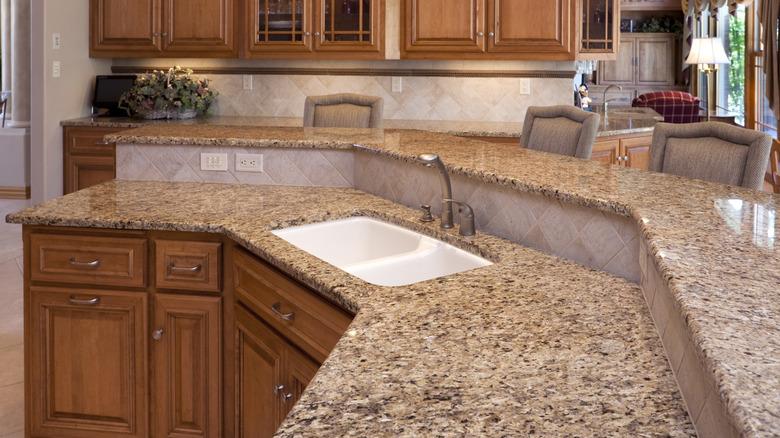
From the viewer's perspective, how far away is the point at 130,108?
19.0ft

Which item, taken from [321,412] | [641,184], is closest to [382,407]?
[321,412]

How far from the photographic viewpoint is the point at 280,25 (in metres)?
5.64

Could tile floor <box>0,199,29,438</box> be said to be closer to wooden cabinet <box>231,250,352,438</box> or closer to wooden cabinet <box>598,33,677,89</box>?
wooden cabinet <box>231,250,352,438</box>

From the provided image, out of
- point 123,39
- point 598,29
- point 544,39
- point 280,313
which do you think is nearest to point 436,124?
point 544,39

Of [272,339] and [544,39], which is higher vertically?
[544,39]

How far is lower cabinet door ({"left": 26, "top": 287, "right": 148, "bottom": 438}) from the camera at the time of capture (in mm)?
2607

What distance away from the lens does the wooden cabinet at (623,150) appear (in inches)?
198

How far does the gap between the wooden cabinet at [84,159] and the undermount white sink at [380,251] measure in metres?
3.34

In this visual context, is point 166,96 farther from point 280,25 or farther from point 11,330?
point 11,330

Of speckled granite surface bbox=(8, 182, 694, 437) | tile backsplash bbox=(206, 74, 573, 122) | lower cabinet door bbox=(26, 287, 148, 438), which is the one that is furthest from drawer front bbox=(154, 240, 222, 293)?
tile backsplash bbox=(206, 74, 573, 122)

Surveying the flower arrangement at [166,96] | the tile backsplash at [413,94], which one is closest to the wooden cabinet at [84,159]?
the flower arrangement at [166,96]

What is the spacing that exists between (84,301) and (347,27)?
3.38 m

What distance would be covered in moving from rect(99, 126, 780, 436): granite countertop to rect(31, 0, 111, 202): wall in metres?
2.53

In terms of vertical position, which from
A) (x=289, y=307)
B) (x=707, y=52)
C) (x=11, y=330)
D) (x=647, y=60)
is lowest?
(x=11, y=330)
